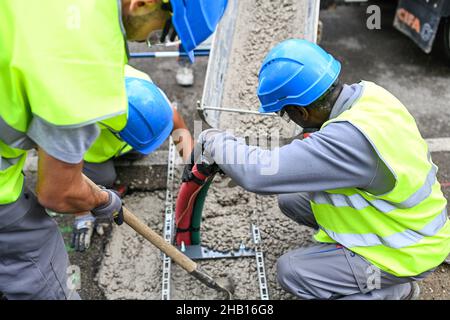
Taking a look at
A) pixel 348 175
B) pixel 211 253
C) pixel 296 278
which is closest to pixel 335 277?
pixel 296 278

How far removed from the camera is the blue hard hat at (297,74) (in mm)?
2234

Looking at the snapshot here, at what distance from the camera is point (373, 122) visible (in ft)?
6.77

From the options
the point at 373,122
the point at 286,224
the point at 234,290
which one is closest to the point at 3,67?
the point at 373,122

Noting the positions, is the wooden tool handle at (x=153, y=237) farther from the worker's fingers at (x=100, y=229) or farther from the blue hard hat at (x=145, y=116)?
the worker's fingers at (x=100, y=229)

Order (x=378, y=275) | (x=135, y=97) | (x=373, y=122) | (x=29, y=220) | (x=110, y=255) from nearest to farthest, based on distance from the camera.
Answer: (x=373, y=122)
(x=29, y=220)
(x=378, y=275)
(x=135, y=97)
(x=110, y=255)

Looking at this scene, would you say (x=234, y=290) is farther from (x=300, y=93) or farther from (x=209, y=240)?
(x=300, y=93)

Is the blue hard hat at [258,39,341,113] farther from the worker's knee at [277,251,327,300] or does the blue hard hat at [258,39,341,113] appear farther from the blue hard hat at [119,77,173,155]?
the worker's knee at [277,251,327,300]

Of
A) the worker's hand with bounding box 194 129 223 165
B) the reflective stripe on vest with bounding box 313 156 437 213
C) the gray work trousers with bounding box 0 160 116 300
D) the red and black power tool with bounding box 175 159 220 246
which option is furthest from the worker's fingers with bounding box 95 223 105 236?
the reflective stripe on vest with bounding box 313 156 437 213

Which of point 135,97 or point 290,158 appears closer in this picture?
point 290,158

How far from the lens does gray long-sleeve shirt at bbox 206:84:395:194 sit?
6.72 ft

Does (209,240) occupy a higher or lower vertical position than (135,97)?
A: lower

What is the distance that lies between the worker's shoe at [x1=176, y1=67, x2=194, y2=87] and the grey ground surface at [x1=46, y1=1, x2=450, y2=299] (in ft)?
0.23

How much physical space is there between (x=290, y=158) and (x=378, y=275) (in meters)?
0.96

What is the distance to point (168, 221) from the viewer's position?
3389mm
